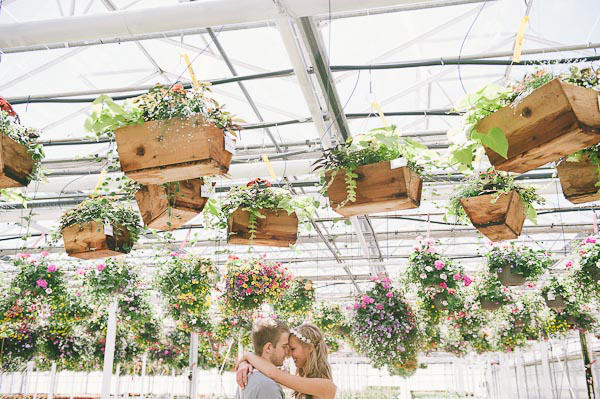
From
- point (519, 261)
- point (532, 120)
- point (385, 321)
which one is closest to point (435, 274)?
point (519, 261)

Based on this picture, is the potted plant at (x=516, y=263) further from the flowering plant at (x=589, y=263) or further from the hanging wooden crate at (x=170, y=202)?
the hanging wooden crate at (x=170, y=202)

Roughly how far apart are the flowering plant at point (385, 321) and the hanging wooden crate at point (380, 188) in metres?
4.36

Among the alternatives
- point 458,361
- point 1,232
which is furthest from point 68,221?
point 458,361

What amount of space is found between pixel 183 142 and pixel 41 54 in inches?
121

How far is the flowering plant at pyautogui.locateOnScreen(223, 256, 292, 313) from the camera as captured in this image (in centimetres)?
A: 564

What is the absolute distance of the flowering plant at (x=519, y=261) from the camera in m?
5.12

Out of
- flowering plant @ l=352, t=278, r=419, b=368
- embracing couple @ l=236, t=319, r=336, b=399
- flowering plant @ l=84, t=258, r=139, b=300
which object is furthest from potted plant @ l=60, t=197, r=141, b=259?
flowering plant @ l=352, t=278, r=419, b=368

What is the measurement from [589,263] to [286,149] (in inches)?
139

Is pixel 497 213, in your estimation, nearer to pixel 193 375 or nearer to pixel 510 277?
pixel 510 277

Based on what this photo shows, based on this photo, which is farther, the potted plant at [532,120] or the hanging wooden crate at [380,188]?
the hanging wooden crate at [380,188]

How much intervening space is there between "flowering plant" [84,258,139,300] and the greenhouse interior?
26 millimetres

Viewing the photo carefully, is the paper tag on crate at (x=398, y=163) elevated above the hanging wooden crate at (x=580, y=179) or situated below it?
above

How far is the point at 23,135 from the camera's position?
242 centimetres

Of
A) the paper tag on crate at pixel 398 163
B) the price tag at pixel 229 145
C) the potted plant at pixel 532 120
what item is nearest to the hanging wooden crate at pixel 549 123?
the potted plant at pixel 532 120
